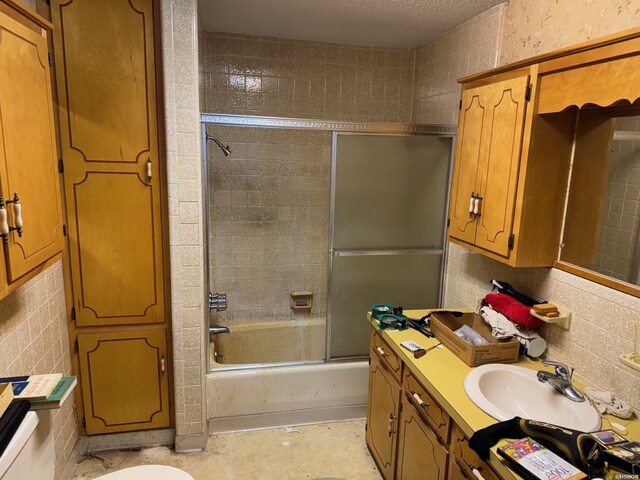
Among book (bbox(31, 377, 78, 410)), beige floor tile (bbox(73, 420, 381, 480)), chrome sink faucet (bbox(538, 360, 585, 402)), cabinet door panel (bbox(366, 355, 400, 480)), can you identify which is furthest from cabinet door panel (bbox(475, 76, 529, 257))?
book (bbox(31, 377, 78, 410))

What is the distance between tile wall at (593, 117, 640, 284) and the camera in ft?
4.63

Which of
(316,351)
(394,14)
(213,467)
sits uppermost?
(394,14)

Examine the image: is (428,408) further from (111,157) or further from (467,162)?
(111,157)

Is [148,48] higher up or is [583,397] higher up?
[148,48]

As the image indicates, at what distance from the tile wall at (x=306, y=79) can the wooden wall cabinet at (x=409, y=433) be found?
185 cm

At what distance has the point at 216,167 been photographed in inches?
119

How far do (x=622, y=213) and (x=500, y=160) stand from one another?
48cm

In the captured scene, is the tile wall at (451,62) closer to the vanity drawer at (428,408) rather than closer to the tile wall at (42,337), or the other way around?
the vanity drawer at (428,408)

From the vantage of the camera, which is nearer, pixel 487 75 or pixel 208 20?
pixel 487 75

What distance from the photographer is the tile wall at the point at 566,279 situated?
1433 millimetres

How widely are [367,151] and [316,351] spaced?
133 cm

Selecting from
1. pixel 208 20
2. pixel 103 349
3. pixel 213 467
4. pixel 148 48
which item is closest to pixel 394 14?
pixel 208 20

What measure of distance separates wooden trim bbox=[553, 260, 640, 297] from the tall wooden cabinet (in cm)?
187

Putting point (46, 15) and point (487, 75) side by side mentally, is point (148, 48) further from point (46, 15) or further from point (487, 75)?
point (487, 75)
